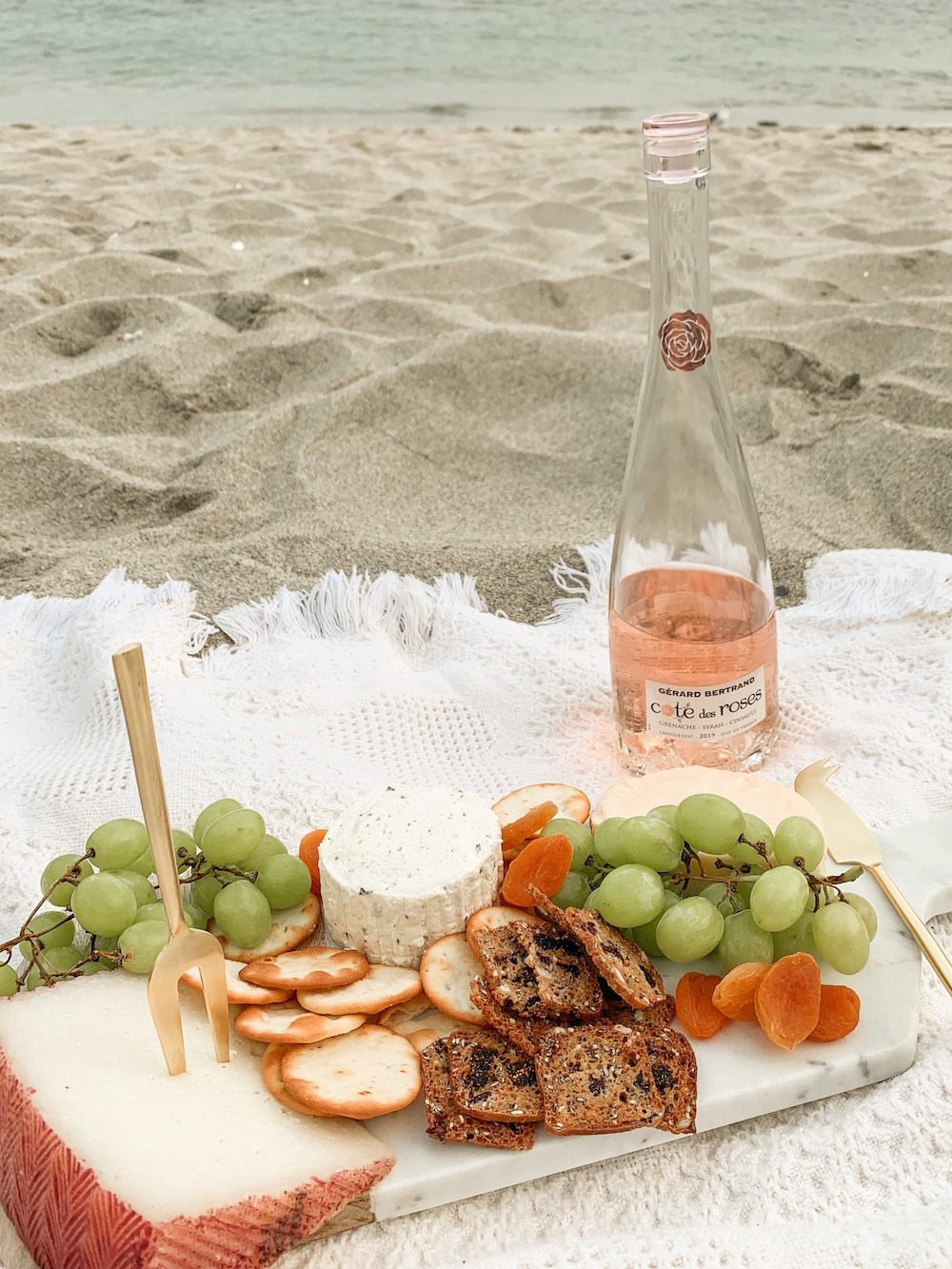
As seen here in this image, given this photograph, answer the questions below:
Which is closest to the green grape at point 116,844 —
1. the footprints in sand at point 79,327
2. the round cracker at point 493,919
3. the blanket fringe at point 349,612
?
the round cracker at point 493,919

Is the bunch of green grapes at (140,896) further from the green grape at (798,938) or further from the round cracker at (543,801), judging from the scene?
the green grape at (798,938)

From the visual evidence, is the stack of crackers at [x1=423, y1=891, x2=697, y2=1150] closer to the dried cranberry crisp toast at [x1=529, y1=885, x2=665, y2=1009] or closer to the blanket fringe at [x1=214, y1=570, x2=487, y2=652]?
the dried cranberry crisp toast at [x1=529, y1=885, x2=665, y2=1009]

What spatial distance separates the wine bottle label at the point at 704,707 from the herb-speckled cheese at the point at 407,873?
0.25 m

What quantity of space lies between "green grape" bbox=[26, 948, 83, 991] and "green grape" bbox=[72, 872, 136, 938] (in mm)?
28

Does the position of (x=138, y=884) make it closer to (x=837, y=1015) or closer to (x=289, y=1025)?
(x=289, y=1025)

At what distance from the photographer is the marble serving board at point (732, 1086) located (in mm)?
609

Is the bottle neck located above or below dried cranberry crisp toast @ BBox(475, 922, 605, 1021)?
above

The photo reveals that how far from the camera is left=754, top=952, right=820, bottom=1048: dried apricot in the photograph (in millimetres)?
653

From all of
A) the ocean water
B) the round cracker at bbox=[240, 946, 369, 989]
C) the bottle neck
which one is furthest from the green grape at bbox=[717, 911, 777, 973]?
the ocean water

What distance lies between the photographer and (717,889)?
2.41ft

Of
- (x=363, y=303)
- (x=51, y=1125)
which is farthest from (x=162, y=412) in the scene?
(x=51, y=1125)

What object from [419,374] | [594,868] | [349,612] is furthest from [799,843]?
[419,374]

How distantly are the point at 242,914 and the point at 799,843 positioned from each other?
35cm

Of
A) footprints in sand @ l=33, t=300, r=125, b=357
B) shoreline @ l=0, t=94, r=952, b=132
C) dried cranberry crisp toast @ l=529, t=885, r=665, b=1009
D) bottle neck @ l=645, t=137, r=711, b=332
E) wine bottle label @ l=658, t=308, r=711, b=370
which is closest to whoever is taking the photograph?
dried cranberry crisp toast @ l=529, t=885, r=665, b=1009
